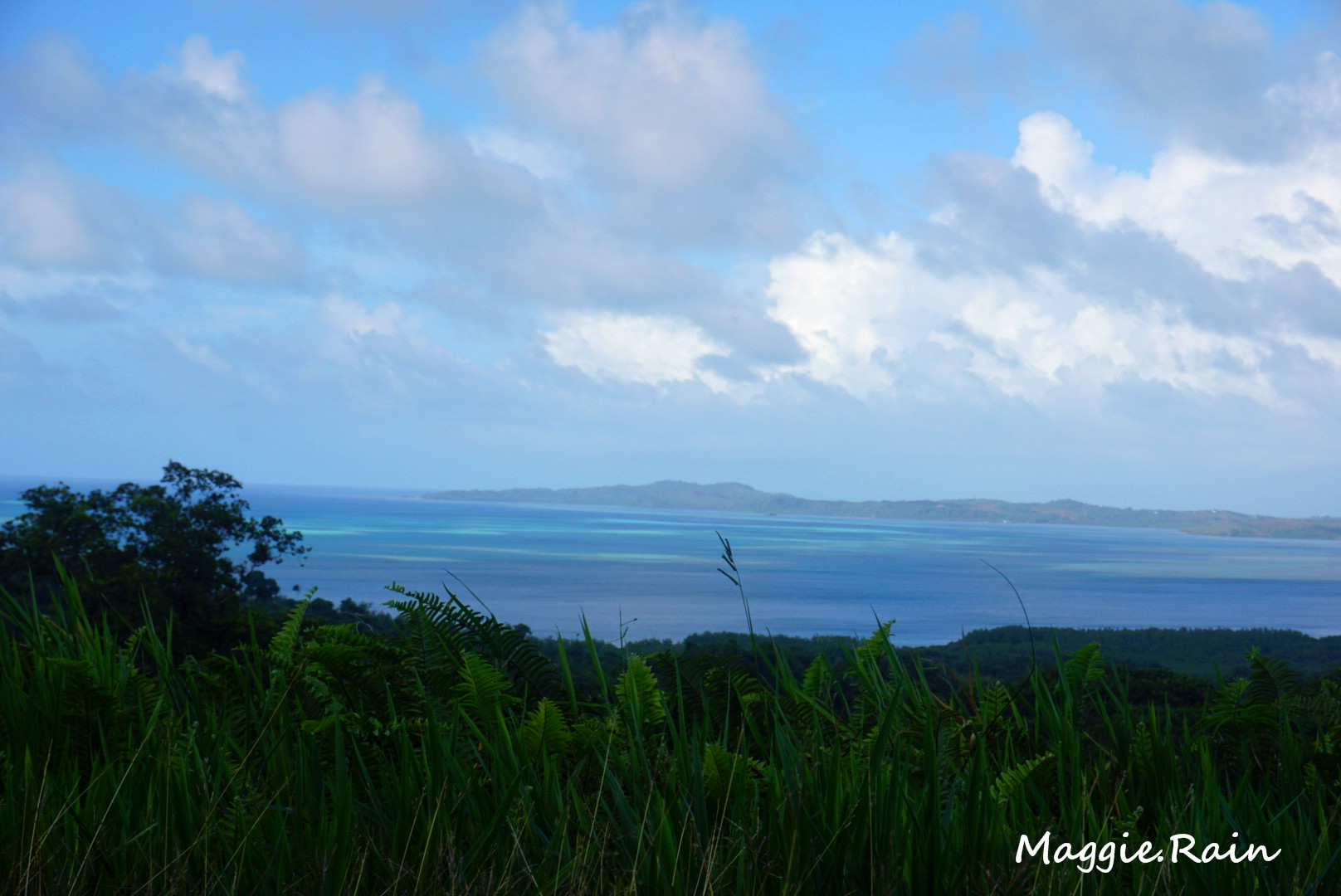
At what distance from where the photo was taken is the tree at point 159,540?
1584 centimetres

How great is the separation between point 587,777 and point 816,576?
55886mm

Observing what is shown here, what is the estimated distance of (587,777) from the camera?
1.88 metres

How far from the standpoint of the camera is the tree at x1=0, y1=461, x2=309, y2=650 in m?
15.8

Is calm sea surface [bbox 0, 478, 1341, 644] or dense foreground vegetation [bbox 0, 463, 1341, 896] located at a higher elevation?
dense foreground vegetation [bbox 0, 463, 1341, 896]

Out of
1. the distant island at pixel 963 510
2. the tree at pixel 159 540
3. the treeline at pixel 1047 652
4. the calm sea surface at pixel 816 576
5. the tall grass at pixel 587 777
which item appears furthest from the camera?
the distant island at pixel 963 510

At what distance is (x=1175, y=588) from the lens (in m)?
63.6

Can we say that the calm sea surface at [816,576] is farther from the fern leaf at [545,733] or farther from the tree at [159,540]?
the tree at [159,540]

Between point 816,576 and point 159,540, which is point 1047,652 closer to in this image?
point 159,540

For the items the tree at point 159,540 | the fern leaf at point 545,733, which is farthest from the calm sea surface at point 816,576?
the tree at point 159,540

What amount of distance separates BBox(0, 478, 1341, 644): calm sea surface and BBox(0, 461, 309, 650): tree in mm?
3421

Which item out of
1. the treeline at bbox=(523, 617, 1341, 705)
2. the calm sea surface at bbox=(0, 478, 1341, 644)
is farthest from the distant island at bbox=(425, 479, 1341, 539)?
the treeline at bbox=(523, 617, 1341, 705)

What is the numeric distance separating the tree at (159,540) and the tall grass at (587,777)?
14582 millimetres

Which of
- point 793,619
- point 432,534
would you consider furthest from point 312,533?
point 793,619

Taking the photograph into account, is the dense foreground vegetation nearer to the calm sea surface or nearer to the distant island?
the calm sea surface
